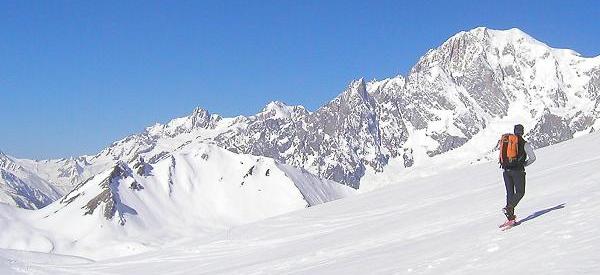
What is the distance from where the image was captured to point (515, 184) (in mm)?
16109

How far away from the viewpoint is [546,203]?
60.9ft

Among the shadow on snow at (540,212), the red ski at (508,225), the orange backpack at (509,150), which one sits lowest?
the red ski at (508,225)

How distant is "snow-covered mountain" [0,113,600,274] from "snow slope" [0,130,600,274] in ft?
0.14

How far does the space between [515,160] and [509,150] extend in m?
0.26

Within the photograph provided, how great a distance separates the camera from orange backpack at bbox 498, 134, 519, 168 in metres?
15.9

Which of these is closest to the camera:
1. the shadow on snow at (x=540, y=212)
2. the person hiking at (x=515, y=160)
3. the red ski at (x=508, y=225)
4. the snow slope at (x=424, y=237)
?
the snow slope at (x=424, y=237)

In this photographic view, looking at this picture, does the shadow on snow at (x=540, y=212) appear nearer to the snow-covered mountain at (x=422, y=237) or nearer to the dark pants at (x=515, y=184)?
the snow-covered mountain at (x=422, y=237)

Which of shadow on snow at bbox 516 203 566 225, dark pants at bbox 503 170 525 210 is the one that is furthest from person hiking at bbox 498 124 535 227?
shadow on snow at bbox 516 203 566 225

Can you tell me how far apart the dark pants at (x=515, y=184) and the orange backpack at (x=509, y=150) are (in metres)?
0.25

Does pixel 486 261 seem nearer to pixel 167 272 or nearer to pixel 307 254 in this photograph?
pixel 307 254

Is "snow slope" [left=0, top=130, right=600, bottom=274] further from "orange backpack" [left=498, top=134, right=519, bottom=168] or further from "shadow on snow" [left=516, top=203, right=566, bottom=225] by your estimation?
"orange backpack" [left=498, top=134, right=519, bottom=168]

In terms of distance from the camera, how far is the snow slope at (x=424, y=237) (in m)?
12.6

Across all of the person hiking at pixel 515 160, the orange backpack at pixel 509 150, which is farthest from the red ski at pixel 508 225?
the orange backpack at pixel 509 150

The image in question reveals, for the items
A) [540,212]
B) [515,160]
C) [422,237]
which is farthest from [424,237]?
[515,160]
